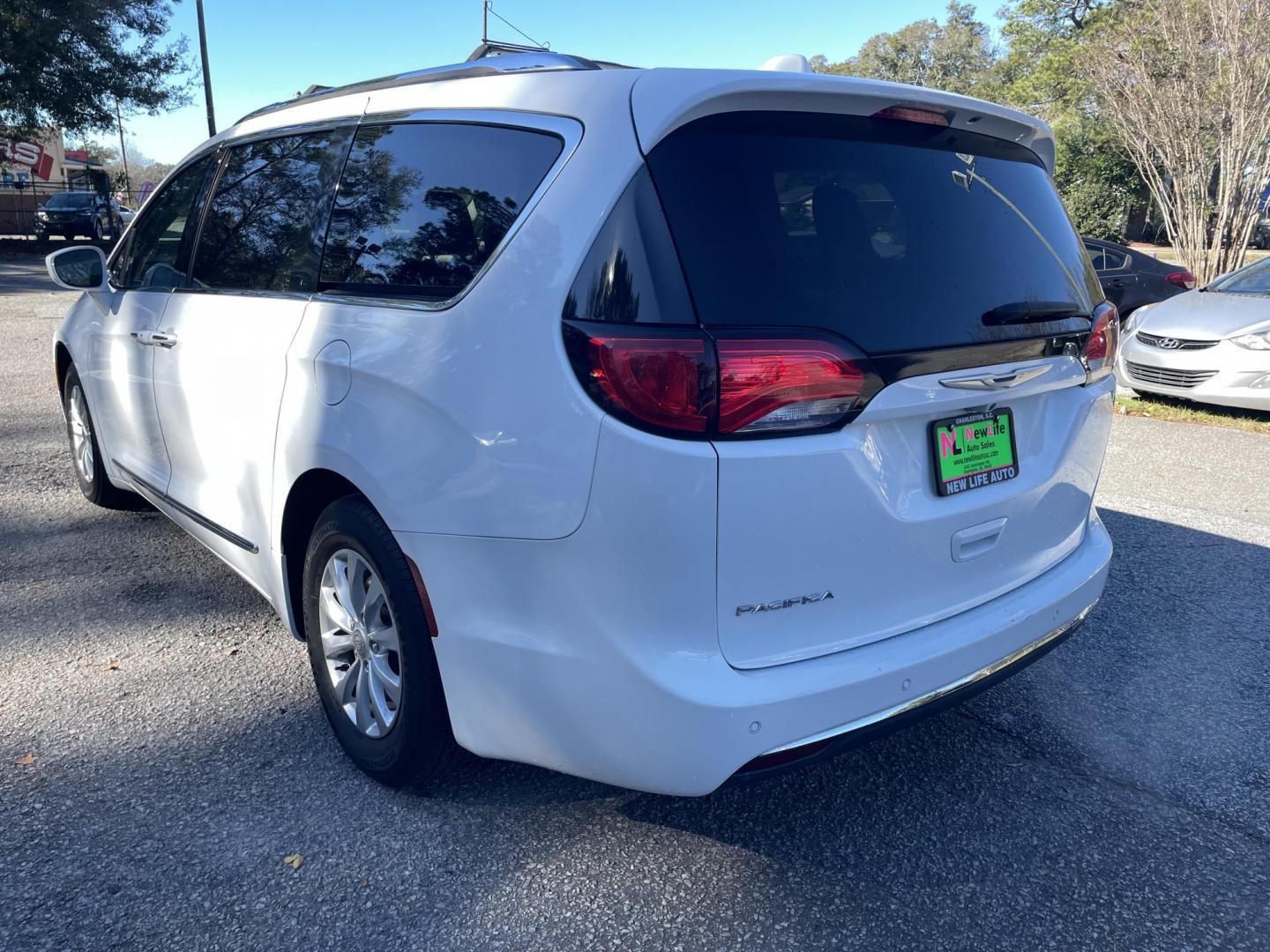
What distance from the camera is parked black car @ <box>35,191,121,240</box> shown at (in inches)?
1163

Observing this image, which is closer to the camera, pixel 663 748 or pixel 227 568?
pixel 663 748

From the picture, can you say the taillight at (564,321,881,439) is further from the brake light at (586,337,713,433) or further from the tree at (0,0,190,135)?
the tree at (0,0,190,135)

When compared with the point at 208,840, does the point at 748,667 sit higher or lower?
higher

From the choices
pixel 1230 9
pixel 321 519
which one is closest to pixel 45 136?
pixel 1230 9

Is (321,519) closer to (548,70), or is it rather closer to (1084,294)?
(548,70)

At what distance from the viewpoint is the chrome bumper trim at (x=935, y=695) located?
216 cm

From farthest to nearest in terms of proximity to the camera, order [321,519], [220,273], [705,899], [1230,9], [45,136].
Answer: [45,136] < [1230,9] < [220,273] < [321,519] < [705,899]

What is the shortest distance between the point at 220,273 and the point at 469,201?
4.80 ft

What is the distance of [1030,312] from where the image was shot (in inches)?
100

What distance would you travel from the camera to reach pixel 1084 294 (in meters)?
2.88

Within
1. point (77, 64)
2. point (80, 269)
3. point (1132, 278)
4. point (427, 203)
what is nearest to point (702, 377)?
point (427, 203)

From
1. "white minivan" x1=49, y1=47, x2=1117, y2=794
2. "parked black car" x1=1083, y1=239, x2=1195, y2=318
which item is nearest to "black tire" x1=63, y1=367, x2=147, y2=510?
"white minivan" x1=49, y1=47, x2=1117, y2=794

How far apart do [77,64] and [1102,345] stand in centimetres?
2797

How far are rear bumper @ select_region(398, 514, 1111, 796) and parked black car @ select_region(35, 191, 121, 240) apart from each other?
31255mm
